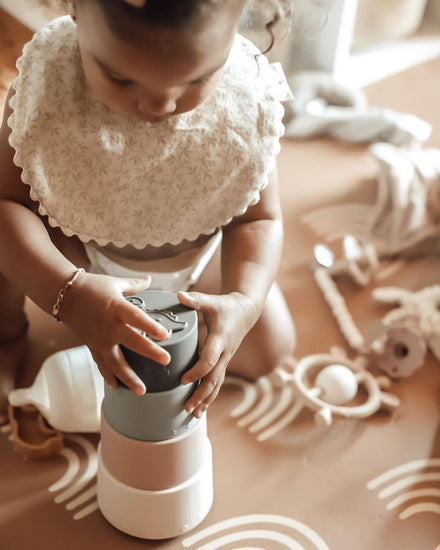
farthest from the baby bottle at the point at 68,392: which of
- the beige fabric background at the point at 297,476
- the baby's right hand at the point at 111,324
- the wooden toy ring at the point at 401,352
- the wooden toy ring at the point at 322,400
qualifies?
the wooden toy ring at the point at 401,352

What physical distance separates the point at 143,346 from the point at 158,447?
0.12m

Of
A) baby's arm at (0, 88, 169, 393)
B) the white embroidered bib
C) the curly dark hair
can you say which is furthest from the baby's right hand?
the curly dark hair

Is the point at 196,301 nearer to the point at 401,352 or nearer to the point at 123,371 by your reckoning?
the point at 123,371

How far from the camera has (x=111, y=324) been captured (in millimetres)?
666

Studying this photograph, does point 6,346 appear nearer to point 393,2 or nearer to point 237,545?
point 237,545

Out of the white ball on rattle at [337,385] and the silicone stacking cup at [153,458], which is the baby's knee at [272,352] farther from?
the silicone stacking cup at [153,458]

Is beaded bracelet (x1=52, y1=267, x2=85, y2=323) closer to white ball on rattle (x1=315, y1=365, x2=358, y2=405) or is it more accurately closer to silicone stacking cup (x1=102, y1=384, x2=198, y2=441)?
silicone stacking cup (x1=102, y1=384, x2=198, y2=441)

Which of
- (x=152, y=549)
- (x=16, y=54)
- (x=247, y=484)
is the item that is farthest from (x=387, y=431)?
(x=16, y=54)

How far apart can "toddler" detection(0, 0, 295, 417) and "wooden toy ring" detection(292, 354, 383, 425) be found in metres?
0.15

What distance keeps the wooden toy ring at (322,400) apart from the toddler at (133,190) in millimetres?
154

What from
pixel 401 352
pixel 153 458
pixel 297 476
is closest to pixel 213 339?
pixel 153 458

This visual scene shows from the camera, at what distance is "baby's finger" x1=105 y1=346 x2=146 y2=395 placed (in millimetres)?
657

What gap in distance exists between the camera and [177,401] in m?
0.69

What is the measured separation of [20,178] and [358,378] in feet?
1.61
